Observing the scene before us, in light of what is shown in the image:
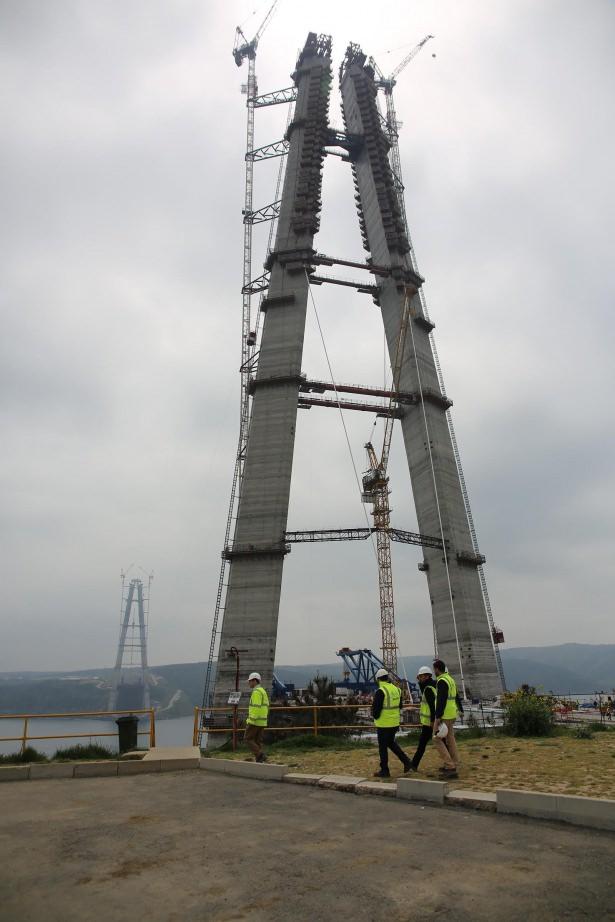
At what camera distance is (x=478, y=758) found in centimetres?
995

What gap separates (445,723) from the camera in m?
8.26

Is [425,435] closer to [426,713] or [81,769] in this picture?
[426,713]

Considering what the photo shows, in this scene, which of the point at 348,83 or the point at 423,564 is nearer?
the point at 423,564

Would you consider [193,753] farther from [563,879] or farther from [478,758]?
[563,879]

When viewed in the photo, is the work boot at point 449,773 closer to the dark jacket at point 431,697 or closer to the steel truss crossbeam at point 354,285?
the dark jacket at point 431,697

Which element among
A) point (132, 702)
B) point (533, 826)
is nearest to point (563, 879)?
point (533, 826)

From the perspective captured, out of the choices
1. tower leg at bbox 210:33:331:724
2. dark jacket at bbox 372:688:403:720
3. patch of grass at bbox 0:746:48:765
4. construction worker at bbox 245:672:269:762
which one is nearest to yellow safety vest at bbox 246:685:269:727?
construction worker at bbox 245:672:269:762

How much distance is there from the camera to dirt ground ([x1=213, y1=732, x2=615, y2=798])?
7328mm

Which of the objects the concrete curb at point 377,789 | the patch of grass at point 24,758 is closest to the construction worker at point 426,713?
the concrete curb at point 377,789

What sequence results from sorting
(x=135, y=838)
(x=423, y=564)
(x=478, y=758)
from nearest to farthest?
(x=135, y=838) < (x=478, y=758) < (x=423, y=564)

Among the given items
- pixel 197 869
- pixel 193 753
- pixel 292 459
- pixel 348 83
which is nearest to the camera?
pixel 197 869

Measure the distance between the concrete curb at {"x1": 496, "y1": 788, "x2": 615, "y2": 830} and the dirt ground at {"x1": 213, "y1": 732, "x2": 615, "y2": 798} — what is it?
36.4 inches

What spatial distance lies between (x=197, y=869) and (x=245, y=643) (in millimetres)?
32652

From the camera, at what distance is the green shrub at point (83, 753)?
1188 cm
